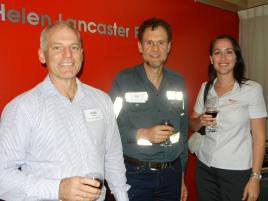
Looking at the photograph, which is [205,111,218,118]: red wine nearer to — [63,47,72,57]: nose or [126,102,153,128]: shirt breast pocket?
[126,102,153,128]: shirt breast pocket

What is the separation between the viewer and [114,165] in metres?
2.02

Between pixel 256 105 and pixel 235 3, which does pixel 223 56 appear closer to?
pixel 256 105

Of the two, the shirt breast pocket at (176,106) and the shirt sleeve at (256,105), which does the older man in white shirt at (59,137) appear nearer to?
the shirt breast pocket at (176,106)

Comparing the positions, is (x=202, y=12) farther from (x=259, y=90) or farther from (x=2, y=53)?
(x=2, y=53)

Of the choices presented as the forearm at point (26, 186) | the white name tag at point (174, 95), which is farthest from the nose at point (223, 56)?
the forearm at point (26, 186)

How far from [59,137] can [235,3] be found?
3.84 metres

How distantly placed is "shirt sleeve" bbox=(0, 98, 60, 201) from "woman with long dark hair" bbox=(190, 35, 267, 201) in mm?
1573

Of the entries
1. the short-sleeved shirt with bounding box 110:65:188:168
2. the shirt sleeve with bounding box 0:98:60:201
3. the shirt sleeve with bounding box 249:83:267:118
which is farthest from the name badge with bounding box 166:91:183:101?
the shirt sleeve with bounding box 0:98:60:201

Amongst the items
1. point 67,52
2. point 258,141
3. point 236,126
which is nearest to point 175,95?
point 236,126

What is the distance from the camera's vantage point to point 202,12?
4.32m

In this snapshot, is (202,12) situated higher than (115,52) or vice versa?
(202,12)

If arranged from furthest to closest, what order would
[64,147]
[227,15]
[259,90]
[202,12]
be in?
1. [227,15]
2. [202,12]
3. [259,90]
4. [64,147]

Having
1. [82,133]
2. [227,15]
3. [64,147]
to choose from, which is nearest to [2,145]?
[64,147]

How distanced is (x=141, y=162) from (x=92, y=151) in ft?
2.69
